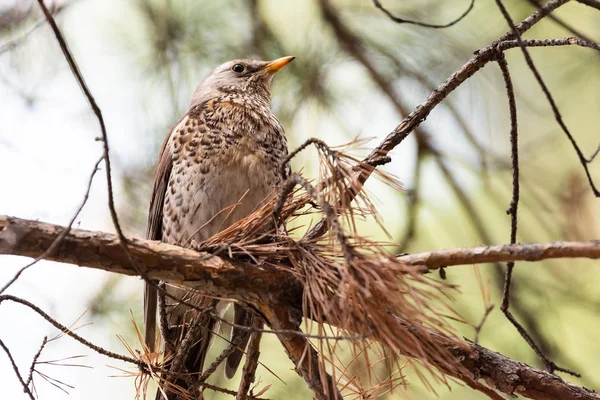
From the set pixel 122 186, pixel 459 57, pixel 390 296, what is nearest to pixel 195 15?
pixel 122 186

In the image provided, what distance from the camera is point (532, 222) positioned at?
3156 mm

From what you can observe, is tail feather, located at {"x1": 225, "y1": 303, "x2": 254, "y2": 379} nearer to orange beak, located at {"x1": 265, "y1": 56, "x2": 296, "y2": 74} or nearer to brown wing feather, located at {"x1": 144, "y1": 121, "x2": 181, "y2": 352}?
brown wing feather, located at {"x1": 144, "y1": 121, "x2": 181, "y2": 352}

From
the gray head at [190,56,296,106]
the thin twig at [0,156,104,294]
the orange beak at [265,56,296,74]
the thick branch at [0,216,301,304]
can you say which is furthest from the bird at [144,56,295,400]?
the thin twig at [0,156,104,294]

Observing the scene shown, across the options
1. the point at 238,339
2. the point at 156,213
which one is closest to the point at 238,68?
the point at 156,213

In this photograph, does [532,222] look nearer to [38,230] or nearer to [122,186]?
[122,186]

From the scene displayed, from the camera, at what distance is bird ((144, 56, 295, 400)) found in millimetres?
2467

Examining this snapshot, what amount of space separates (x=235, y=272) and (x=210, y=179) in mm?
767

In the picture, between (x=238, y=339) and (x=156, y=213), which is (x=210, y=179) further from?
(x=238, y=339)

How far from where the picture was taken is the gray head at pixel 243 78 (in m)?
3.02

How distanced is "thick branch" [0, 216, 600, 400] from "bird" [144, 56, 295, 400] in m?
0.55

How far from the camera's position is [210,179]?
2.47 metres

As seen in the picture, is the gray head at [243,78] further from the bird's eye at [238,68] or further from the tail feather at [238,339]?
the tail feather at [238,339]

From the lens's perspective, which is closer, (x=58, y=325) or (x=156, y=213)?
(x=58, y=325)

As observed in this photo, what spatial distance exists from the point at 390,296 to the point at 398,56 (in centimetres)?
214
